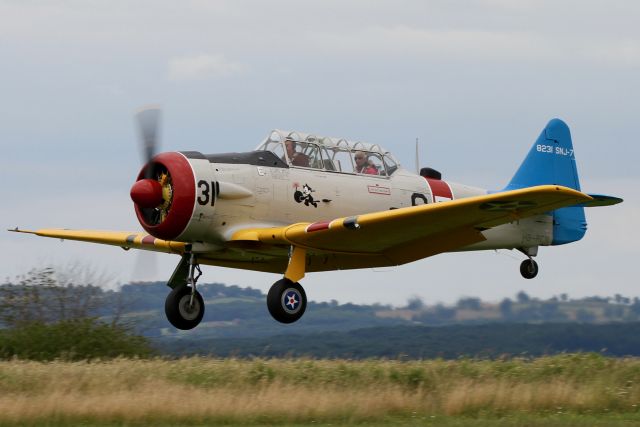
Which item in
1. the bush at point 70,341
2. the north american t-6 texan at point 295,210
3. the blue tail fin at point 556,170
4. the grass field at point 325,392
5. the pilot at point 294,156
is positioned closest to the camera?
the grass field at point 325,392

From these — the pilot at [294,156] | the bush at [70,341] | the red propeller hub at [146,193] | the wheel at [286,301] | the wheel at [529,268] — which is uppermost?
the pilot at [294,156]

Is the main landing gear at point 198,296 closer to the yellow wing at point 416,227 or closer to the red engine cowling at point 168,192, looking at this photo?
the yellow wing at point 416,227

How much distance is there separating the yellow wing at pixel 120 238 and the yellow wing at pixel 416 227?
81.9 inches

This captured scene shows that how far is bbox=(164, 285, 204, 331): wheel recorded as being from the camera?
17141 mm

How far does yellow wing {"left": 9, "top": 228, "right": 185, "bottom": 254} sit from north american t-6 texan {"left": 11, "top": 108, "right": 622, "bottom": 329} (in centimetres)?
4

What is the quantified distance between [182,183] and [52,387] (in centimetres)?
332

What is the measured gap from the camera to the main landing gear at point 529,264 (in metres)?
19.6

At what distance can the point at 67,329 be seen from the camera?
875 inches

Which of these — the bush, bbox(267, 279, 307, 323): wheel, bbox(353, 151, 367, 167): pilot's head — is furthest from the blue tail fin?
the bush

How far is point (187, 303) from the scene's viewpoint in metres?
17.2

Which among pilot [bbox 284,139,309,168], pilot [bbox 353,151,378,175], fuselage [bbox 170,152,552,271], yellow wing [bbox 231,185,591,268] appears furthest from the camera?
pilot [bbox 353,151,378,175]

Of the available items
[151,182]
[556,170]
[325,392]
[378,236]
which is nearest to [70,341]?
[151,182]

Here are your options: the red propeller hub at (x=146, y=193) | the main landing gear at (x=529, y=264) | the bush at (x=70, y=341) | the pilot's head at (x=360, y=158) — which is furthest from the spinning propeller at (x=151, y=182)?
the main landing gear at (x=529, y=264)

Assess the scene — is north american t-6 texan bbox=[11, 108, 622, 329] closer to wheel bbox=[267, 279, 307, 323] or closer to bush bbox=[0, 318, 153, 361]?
wheel bbox=[267, 279, 307, 323]
